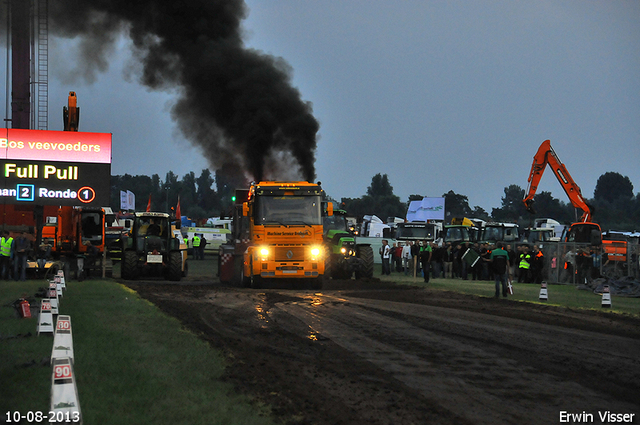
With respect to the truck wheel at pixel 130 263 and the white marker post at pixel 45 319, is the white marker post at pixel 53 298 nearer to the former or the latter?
the white marker post at pixel 45 319

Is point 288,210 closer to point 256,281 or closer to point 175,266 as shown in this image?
point 256,281

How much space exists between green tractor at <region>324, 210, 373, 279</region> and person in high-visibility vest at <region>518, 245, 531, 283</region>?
6.37m

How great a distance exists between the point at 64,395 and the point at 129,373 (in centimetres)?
324

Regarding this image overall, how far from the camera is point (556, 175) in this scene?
1457 inches

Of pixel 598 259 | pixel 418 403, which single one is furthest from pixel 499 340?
pixel 598 259

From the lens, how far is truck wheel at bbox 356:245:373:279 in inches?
1065

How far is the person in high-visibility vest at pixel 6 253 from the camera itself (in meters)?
23.9

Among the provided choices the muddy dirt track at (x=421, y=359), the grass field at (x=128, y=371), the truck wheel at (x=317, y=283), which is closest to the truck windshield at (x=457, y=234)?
the truck wheel at (x=317, y=283)

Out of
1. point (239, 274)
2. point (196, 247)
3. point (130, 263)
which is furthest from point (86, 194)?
point (196, 247)

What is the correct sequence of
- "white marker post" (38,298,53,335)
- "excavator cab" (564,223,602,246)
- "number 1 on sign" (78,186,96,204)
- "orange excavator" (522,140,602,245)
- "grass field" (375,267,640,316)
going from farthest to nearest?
"orange excavator" (522,140,602,245), "excavator cab" (564,223,602,246), "number 1 on sign" (78,186,96,204), "grass field" (375,267,640,316), "white marker post" (38,298,53,335)

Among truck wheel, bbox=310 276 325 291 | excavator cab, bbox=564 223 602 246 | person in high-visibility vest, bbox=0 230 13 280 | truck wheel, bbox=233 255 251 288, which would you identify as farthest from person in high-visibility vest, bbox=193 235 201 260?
truck wheel, bbox=310 276 325 291

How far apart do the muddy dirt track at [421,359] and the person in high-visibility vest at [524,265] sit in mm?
10611

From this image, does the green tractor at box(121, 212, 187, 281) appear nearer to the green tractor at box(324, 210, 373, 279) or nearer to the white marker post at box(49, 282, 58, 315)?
the green tractor at box(324, 210, 373, 279)

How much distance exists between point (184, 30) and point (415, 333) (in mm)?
26286
